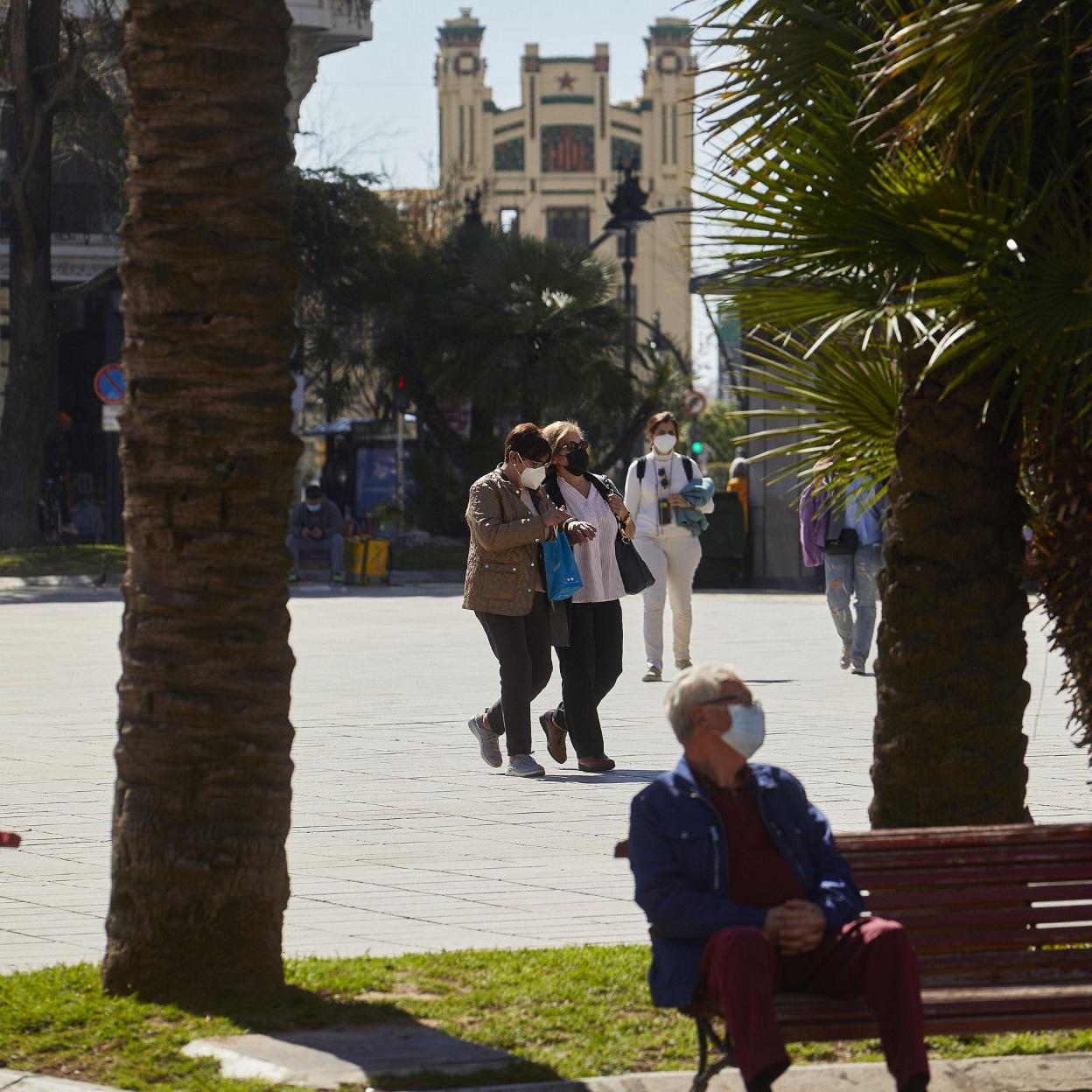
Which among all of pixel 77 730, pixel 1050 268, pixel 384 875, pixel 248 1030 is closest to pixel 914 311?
pixel 1050 268

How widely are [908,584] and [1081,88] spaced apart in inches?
56.0

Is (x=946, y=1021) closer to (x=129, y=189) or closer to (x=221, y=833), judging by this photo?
(x=221, y=833)

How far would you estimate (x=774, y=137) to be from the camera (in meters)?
6.47

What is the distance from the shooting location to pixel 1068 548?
5.95 metres

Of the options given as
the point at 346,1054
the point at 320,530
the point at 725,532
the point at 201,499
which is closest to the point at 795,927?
the point at 346,1054

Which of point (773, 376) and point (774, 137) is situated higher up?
point (774, 137)

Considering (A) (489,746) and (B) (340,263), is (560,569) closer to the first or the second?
(A) (489,746)

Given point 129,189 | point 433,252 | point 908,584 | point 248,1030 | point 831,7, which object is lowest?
point 248,1030

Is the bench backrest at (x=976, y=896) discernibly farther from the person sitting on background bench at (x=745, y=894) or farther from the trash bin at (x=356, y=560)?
the trash bin at (x=356, y=560)

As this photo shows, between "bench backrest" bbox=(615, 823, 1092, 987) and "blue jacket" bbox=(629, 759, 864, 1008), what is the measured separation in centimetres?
19

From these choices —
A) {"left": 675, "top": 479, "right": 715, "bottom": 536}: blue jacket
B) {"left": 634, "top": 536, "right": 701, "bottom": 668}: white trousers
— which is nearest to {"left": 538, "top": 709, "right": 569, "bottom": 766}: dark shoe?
{"left": 634, "top": 536, "right": 701, "bottom": 668}: white trousers

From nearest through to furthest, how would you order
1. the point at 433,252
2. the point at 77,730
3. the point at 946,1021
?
1. the point at 946,1021
2. the point at 77,730
3. the point at 433,252

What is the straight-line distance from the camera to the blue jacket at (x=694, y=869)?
4.77m

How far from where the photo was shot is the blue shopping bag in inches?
431
